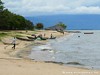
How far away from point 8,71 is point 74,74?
4082 millimetres

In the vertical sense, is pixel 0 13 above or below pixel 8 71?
above

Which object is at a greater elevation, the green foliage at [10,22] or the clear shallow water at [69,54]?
the green foliage at [10,22]

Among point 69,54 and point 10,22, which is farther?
point 10,22

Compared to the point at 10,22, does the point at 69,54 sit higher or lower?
lower

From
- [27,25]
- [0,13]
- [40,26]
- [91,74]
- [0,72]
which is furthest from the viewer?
[40,26]

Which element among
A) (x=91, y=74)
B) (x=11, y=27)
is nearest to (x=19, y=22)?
(x=11, y=27)

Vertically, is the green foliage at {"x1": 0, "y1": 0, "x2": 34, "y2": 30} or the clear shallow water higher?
the green foliage at {"x1": 0, "y1": 0, "x2": 34, "y2": 30}

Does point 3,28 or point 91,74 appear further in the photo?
point 3,28

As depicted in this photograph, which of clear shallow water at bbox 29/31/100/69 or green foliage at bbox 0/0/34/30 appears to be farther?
green foliage at bbox 0/0/34/30

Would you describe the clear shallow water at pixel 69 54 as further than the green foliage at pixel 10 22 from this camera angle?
No

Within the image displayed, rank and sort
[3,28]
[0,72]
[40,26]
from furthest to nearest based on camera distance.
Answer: [40,26], [3,28], [0,72]

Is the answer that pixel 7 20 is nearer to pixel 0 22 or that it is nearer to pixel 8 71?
pixel 0 22

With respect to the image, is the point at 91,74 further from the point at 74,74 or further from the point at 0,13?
the point at 0,13

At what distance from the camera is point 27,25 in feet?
457
